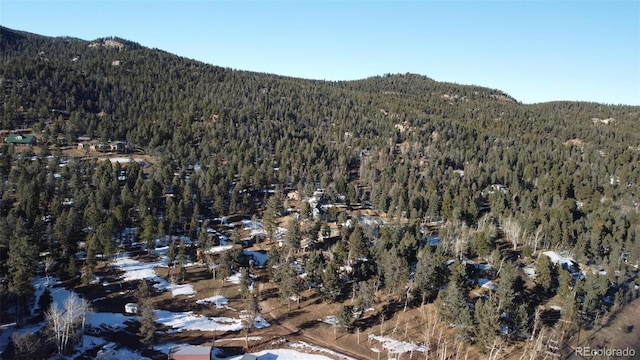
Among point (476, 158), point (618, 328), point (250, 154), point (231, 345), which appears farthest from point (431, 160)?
point (231, 345)

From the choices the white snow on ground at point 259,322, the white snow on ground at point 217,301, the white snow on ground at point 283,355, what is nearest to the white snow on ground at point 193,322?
the white snow on ground at point 259,322

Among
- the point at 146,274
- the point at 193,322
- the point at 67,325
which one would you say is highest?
the point at 67,325

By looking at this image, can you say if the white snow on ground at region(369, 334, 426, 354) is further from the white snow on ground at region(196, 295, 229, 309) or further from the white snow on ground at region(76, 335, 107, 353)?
the white snow on ground at region(76, 335, 107, 353)

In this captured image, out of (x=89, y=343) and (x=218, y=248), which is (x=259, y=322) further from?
(x=218, y=248)

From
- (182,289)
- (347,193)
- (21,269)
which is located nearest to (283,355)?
(182,289)

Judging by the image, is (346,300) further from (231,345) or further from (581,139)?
(581,139)

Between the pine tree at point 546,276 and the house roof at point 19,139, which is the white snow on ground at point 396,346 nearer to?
the pine tree at point 546,276
